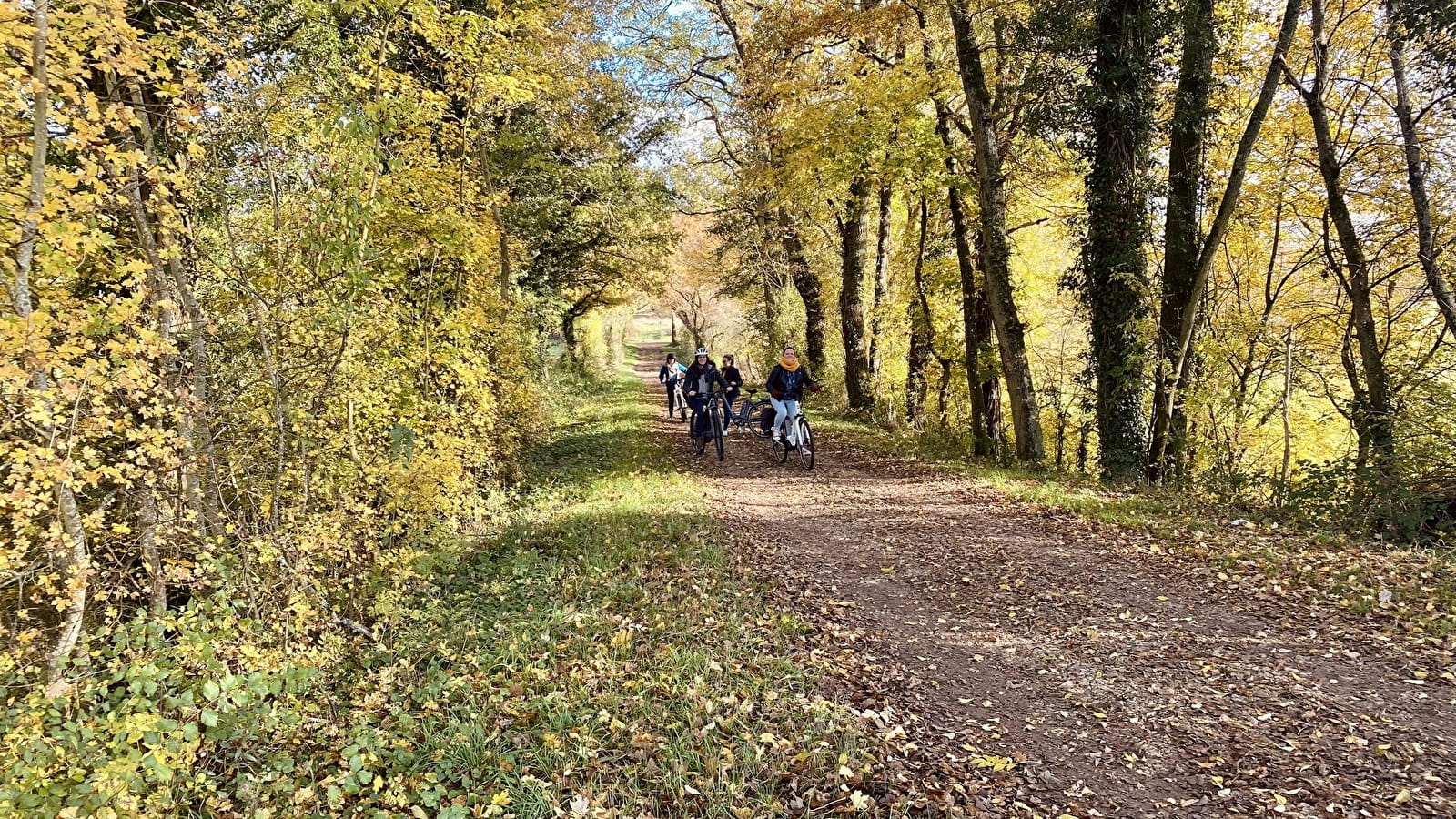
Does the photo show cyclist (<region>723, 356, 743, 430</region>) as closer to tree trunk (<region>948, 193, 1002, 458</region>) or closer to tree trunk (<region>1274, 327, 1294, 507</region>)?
tree trunk (<region>948, 193, 1002, 458</region>)

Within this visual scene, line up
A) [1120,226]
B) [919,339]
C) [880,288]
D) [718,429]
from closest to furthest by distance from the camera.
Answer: [1120,226] < [718,429] < [919,339] < [880,288]

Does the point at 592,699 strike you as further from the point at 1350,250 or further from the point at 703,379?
the point at 1350,250

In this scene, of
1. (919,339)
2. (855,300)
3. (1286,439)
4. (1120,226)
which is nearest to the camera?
(1286,439)

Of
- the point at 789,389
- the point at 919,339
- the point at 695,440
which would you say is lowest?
the point at 695,440

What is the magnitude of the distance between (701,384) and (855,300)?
23.1ft

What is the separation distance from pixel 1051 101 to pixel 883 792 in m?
10.3

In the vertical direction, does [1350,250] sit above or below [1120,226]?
below

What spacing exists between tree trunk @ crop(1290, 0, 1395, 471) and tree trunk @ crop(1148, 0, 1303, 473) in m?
0.34

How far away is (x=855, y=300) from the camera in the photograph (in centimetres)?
1916

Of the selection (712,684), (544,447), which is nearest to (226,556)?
(712,684)

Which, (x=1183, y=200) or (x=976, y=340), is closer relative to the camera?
(x=1183, y=200)

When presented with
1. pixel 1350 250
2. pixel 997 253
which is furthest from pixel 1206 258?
pixel 997 253

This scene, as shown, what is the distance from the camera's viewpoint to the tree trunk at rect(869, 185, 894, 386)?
18.0 meters

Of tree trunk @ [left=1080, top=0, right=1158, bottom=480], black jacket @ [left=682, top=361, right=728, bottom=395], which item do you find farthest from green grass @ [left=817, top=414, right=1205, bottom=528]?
black jacket @ [left=682, top=361, right=728, bottom=395]
